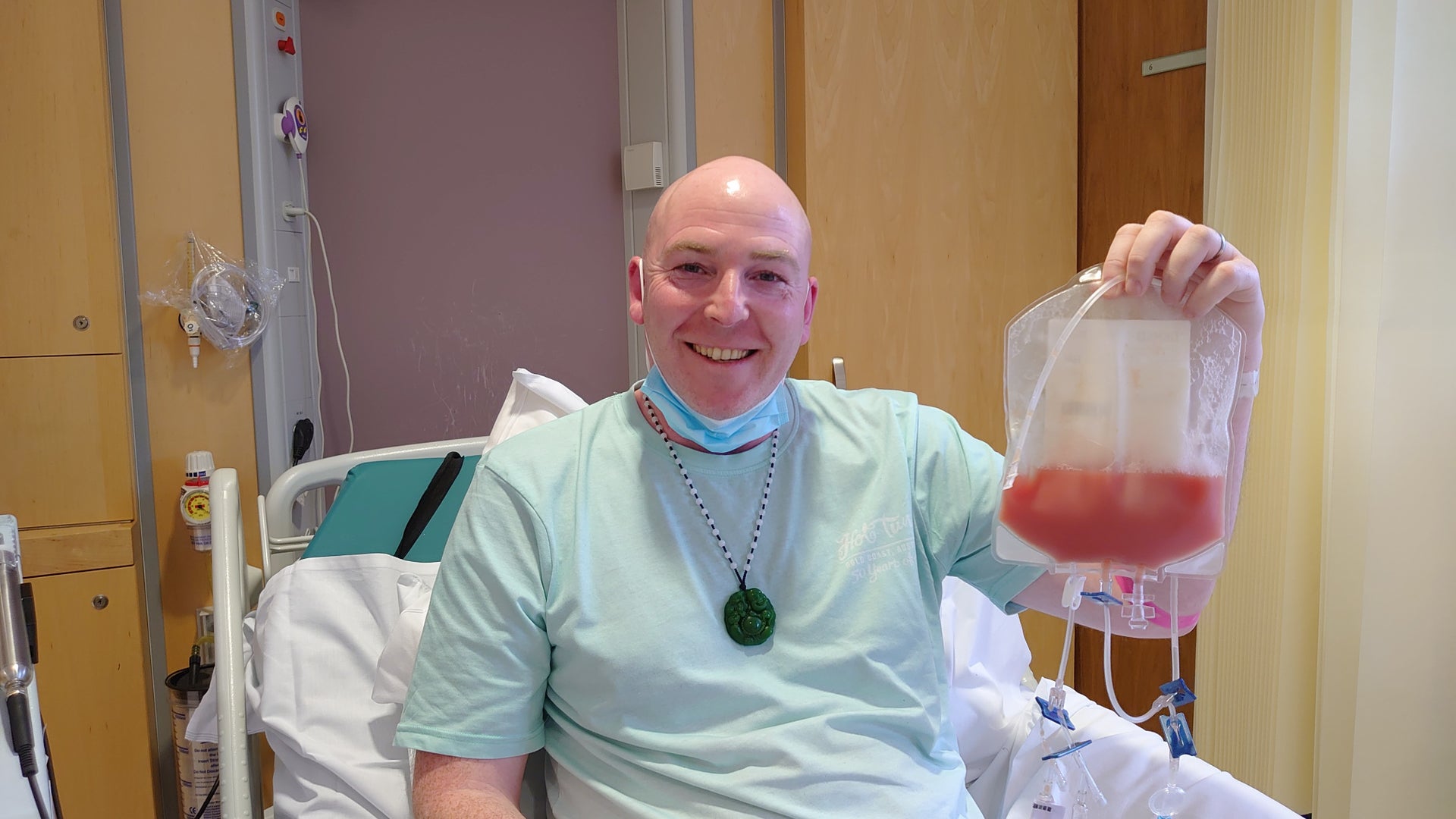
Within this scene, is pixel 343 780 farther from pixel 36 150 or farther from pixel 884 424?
pixel 36 150

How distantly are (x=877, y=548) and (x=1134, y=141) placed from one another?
80.4 inches

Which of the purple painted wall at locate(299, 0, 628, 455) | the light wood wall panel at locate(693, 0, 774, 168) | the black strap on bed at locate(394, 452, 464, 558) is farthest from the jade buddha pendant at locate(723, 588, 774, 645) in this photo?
the purple painted wall at locate(299, 0, 628, 455)

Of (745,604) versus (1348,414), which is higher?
(1348,414)

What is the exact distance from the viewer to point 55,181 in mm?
2012

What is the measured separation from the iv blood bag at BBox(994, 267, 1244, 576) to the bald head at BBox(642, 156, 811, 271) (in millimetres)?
424

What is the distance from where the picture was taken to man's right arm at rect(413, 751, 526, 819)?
1185 mm

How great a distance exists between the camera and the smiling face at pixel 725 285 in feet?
4.32

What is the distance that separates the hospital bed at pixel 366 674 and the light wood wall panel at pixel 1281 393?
681mm

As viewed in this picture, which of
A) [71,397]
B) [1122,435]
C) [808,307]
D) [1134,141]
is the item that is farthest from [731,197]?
[1134,141]

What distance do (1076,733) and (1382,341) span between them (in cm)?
108

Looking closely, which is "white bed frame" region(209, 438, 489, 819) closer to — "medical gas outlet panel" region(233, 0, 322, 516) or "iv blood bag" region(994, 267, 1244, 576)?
"medical gas outlet panel" region(233, 0, 322, 516)

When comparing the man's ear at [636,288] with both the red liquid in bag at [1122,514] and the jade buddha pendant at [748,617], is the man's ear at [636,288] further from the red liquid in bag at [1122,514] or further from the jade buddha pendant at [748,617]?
the red liquid in bag at [1122,514]

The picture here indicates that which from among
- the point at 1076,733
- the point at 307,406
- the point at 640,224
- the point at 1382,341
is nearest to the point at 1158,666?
the point at 1382,341

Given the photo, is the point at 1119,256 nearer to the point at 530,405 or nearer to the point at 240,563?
the point at 530,405
